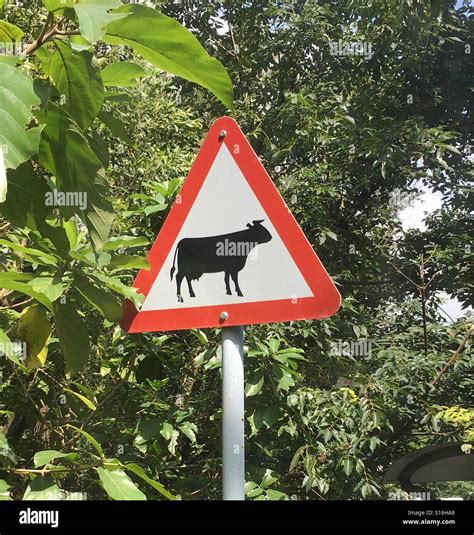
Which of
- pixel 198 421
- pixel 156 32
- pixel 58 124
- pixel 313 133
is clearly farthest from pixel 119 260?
pixel 313 133

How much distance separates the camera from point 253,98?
14.2 feet

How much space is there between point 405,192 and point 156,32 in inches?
130

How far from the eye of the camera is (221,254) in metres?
1.49

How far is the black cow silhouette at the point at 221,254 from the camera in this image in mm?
1479

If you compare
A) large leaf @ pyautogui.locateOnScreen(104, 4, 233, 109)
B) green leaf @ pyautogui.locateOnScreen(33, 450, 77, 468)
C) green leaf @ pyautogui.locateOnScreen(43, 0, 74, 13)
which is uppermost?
green leaf @ pyautogui.locateOnScreen(43, 0, 74, 13)

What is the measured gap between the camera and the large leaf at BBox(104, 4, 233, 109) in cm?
110

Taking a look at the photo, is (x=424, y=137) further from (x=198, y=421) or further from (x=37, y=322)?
(x=37, y=322)

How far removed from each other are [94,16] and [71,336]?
74 cm

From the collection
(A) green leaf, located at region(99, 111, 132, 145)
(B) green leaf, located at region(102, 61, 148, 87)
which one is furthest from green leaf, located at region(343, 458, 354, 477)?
(B) green leaf, located at region(102, 61, 148, 87)

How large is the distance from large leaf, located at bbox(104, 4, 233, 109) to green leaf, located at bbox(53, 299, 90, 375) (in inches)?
23.9

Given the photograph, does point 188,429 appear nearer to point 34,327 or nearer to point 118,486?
point 34,327

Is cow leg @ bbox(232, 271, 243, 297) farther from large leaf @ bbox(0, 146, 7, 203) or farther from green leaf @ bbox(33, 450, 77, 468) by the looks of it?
large leaf @ bbox(0, 146, 7, 203)

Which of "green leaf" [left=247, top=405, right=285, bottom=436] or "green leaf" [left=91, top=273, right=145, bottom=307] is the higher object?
"green leaf" [left=91, top=273, right=145, bottom=307]

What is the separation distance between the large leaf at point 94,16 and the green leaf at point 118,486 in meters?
0.83
